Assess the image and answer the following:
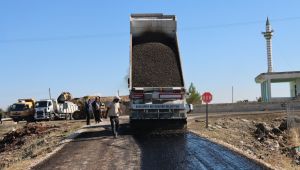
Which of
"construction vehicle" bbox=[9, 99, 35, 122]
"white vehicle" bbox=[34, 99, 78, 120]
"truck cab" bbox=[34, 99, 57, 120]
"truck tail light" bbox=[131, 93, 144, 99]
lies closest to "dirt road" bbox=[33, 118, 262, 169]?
"truck tail light" bbox=[131, 93, 144, 99]

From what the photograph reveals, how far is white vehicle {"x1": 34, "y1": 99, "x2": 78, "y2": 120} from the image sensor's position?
48.2 metres

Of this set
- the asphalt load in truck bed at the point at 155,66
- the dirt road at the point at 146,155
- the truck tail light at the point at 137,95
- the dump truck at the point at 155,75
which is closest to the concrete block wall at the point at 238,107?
the dump truck at the point at 155,75

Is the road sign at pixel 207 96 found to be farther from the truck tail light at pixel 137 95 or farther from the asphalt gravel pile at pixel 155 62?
the truck tail light at pixel 137 95

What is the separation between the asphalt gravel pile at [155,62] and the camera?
2267 centimetres

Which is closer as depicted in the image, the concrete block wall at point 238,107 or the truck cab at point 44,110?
the truck cab at point 44,110

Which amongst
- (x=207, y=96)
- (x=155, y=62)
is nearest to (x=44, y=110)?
(x=207, y=96)

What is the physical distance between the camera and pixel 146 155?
15133 millimetres

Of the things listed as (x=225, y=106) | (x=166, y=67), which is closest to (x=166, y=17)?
(x=166, y=67)

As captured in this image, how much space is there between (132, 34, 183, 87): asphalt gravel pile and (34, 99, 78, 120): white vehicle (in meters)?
23.3

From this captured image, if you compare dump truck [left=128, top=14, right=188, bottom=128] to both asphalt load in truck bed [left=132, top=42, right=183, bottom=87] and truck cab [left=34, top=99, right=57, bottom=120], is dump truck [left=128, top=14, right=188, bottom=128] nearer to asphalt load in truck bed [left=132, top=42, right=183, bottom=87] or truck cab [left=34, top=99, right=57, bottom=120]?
asphalt load in truck bed [left=132, top=42, right=183, bottom=87]

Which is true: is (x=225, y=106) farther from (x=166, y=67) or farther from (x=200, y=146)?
(x=200, y=146)

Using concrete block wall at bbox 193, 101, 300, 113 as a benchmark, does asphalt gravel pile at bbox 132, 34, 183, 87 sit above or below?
above

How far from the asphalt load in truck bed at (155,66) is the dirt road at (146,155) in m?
3.30

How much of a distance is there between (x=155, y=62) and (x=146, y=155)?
8.95 metres
